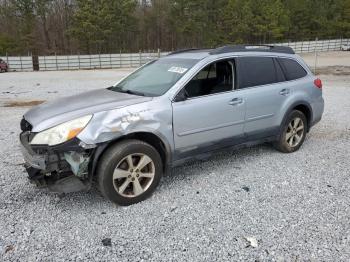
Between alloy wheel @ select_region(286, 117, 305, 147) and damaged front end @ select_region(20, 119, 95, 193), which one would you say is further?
alloy wheel @ select_region(286, 117, 305, 147)

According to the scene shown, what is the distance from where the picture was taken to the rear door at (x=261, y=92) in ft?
13.6

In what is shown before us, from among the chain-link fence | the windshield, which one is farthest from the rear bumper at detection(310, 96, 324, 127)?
the chain-link fence

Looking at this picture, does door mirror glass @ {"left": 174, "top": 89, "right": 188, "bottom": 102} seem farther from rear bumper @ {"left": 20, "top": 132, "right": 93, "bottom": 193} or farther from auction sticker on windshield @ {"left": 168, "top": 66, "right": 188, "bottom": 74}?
rear bumper @ {"left": 20, "top": 132, "right": 93, "bottom": 193}

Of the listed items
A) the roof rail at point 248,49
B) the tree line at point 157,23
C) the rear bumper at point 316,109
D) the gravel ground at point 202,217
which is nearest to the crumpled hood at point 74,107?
the gravel ground at point 202,217

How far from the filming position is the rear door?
4.13 m

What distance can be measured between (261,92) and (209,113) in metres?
0.96

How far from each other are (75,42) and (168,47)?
16973 millimetres

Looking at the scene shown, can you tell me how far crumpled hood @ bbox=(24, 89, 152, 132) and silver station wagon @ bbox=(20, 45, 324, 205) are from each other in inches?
0.5

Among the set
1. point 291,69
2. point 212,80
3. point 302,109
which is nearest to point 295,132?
point 302,109

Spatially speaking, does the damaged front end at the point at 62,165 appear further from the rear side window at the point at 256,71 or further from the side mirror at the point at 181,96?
the rear side window at the point at 256,71

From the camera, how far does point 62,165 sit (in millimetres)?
3041

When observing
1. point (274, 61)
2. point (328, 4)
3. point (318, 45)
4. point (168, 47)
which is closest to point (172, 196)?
point (274, 61)

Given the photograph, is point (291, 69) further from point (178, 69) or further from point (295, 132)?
point (178, 69)

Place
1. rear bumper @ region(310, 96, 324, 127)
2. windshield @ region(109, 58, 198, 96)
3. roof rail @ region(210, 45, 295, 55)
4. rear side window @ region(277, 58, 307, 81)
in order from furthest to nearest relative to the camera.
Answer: rear bumper @ region(310, 96, 324, 127) < rear side window @ region(277, 58, 307, 81) < roof rail @ region(210, 45, 295, 55) < windshield @ region(109, 58, 198, 96)
